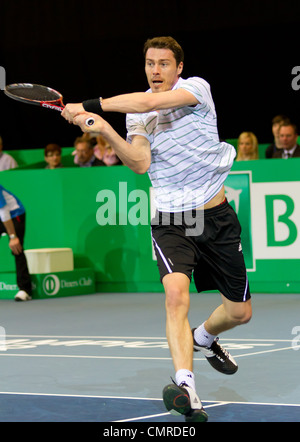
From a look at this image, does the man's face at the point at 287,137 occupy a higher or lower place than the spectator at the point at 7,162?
higher

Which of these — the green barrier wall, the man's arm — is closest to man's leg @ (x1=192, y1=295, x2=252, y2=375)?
the man's arm

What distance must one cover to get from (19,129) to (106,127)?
11272 millimetres

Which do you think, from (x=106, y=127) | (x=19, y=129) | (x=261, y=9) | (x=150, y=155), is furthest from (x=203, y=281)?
(x=19, y=129)

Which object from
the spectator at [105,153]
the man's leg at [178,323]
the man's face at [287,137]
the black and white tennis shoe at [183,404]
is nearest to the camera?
the black and white tennis shoe at [183,404]

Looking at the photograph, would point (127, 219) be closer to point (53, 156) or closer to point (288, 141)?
point (53, 156)

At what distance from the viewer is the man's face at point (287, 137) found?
1138 centimetres

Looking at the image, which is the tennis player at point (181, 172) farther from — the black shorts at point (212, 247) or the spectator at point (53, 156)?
the spectator at point (53, 156)

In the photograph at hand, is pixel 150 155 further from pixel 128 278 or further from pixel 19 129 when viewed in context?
pixel 19 129

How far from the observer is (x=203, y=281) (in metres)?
5.66

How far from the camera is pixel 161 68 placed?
5.40m

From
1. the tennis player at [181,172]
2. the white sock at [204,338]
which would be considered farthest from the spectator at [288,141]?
the tennis player at [181,172]

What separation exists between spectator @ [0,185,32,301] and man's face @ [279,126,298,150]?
3.33 meters

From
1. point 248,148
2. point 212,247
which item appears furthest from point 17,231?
point 212,247

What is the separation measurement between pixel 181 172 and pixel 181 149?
0.13 meters
